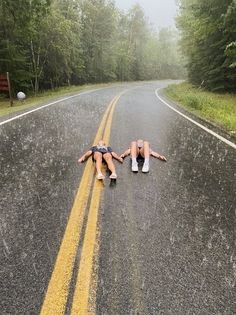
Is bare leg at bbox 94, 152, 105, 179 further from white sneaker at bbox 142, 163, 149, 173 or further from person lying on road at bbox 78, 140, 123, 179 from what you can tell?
white sneaker at bbox 142, 163, 149, 173

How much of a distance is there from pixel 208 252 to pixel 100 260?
1.10m

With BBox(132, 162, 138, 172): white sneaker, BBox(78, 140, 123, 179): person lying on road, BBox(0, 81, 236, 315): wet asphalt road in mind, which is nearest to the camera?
BBox(0, 81, 236, 315): wet asphalt road

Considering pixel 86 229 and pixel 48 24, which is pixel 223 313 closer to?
pixel 86 229

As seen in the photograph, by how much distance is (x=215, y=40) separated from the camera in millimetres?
27234

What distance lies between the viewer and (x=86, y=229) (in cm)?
429

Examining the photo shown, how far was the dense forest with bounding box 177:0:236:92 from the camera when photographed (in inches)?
838

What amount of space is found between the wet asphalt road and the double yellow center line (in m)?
0.08

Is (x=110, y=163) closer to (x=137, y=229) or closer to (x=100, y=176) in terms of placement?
(x=100, y=176)

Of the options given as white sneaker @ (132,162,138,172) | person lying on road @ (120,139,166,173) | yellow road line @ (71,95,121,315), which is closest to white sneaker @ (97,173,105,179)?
white sneaker @ (132,162,138,172)

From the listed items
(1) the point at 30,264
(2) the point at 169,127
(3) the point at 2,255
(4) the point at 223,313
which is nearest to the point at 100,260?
(1) the point at 30,264

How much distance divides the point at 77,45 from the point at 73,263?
4815cm

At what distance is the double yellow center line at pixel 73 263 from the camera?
302 cm

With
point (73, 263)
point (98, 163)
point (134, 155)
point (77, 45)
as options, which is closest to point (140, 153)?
point (134, 155)

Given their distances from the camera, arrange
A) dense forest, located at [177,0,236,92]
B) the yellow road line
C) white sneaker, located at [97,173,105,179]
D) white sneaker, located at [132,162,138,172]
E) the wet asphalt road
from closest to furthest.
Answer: the yellow road line, the wet asphalt road, white sneaker, located at [97,173,105,179], white sneaker, located at [132,162,138,172], dense forest, located at [177,0,236,92]
